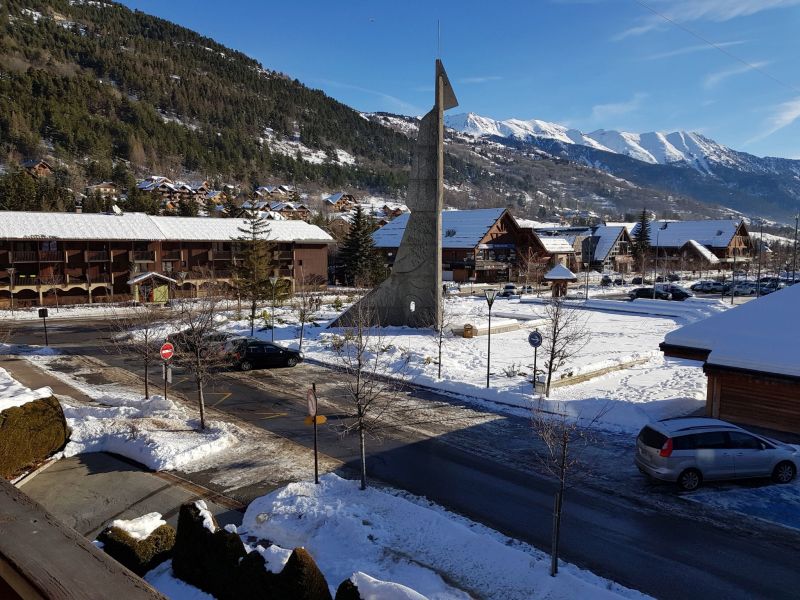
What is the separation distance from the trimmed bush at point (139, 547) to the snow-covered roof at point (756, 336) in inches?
649

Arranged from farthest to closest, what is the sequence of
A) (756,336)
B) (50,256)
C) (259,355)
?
(50,256) → (259,355) → (756,336)

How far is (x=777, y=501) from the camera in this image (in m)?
13.6

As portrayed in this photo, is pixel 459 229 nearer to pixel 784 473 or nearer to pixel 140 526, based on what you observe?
pixel 784 473

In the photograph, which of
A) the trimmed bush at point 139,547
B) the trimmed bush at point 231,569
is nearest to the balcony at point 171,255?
the trimmed bush at point 139,547

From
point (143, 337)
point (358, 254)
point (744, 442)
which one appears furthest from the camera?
point (358, 254)

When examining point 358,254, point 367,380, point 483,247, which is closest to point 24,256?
point 358,254

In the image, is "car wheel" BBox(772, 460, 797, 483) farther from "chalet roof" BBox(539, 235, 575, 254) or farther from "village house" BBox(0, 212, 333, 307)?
"chalet roof" BBox(539, 235, 575, 254)

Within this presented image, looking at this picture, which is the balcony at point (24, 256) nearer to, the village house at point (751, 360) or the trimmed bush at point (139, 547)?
the trimmed bush at point (139, 547)

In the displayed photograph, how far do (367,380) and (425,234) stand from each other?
15.7 metres

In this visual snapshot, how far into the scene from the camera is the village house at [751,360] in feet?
57.7

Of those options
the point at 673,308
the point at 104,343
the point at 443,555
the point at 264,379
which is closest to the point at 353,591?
the point at 443,555

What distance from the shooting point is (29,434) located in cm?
1473

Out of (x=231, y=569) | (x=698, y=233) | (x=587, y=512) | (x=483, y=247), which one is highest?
(x=698, y=233)

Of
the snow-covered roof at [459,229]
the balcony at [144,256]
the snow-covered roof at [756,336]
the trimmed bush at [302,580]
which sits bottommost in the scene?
the trimmed bush at [302,580]
